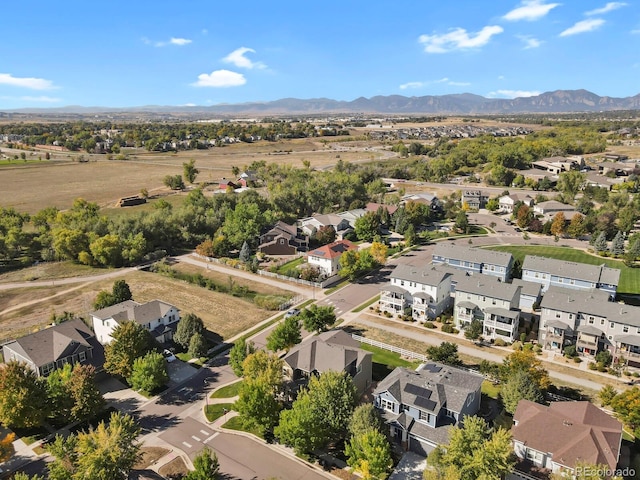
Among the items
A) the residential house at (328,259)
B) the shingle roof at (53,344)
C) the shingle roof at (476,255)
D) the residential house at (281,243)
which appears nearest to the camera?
A: the shingle roof at (53,344)

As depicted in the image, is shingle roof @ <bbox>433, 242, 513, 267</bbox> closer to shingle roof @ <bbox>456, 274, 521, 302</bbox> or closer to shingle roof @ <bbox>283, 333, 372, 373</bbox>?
shingle roof @ <bbox>456, 274, 521, 302</bbox>

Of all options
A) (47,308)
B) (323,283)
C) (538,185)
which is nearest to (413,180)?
(538,185)

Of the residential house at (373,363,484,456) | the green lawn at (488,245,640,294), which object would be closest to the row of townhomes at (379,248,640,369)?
the green lawn at (488,245,640,294)

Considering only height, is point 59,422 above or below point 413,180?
below

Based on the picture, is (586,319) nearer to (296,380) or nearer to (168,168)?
(296,380)

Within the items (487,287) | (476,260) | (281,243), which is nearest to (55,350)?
(281,243)

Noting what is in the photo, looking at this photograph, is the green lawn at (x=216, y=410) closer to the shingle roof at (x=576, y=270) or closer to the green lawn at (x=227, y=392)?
the green lawn at (x=227, y=392)

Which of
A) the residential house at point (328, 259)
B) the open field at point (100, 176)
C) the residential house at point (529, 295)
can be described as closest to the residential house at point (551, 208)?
the residential house at point (529, 295)
